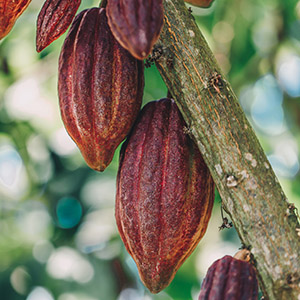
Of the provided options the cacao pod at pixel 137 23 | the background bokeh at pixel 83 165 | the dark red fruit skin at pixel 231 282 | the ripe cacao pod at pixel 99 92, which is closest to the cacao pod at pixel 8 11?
the ripe cacao pod at pixel 99 92

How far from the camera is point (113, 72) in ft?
3.41

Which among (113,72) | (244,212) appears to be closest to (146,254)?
(244,212)

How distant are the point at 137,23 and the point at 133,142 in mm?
303

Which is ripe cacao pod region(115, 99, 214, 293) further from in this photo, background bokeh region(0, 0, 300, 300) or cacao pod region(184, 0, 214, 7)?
background bokeh region(0, 0, 300, 300)

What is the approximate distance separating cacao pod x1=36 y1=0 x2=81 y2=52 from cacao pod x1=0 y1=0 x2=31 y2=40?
0.17 feet

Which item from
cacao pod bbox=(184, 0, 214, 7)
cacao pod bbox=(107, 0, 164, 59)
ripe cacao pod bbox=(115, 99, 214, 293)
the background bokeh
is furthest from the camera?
the background bokeh

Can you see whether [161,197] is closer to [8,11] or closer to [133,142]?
[133,142]

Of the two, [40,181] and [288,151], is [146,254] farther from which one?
[40,181]

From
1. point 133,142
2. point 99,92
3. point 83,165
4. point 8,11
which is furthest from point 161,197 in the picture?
point 83,165

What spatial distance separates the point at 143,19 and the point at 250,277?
46 cm

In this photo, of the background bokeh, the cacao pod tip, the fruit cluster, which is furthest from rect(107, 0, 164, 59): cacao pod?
the background bokeh

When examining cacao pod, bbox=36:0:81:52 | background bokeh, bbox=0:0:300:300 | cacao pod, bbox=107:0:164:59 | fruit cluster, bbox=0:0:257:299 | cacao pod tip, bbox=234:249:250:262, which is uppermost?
cacao pod, bbox=107:0:164:59

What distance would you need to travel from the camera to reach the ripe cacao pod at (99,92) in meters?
1.03

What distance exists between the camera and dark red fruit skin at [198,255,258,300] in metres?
0.84
